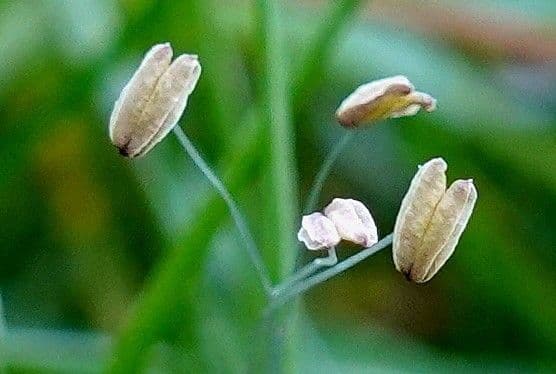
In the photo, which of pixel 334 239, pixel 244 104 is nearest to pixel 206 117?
pixel 244 104

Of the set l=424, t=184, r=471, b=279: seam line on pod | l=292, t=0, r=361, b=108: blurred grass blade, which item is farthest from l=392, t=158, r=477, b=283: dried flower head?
l=292, t=0, r=361, b=108: blurred grass blade

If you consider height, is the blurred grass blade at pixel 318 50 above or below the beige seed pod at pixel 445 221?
below

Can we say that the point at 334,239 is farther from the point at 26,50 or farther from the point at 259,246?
the point at 26,50

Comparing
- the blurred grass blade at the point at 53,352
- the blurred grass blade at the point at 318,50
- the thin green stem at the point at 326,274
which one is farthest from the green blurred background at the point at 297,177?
A: the thin green stem at the point at 326,274

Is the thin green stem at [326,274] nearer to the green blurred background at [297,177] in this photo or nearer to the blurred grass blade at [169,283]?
the blurred grass blade at [169,283]

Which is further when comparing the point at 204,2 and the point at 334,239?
the point at 204,2

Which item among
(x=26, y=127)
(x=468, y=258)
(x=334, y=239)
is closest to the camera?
(x=334, y=239)

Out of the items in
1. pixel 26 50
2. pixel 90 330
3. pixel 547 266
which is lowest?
Answer: pixel 547 266
